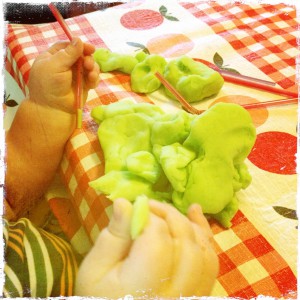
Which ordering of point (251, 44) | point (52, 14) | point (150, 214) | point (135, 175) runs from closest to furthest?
point (150, 214) < point (135, 175) < point (52, 14) < point (251, 44)

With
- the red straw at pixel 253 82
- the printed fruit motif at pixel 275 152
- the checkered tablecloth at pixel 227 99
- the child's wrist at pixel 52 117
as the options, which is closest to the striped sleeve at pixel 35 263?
the checkered tablecloth at pixel 227 99

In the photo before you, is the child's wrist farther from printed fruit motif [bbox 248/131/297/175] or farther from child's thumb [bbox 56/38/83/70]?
printed fruit motif [bbox 248/131/297/175]

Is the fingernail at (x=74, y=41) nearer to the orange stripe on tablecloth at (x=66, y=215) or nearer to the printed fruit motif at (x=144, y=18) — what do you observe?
the orange stripe on tablecloth at (x=66, y=215)

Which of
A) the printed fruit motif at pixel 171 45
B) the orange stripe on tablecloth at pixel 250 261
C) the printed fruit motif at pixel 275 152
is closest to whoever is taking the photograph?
the orange stripe on tablecloth at pixel 250 261

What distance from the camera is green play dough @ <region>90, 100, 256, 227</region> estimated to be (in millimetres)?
344

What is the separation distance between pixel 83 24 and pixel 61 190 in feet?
1.15

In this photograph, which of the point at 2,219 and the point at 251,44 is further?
the point at 251,44

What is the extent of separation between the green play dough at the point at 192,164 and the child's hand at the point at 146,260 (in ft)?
0.19

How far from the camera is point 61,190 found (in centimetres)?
42

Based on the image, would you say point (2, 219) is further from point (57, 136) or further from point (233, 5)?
point (233, 5)

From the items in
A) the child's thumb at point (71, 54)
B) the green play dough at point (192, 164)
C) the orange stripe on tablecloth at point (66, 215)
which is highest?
the child's thumb at point (71, 54)

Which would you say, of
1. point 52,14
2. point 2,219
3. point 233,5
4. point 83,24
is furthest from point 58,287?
point 233,5

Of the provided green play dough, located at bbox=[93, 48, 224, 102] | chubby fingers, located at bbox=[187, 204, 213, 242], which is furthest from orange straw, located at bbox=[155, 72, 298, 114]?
chubby fingers, located at bbox=[187, 204, 213, 242]

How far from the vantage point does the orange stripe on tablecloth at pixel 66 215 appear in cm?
36
